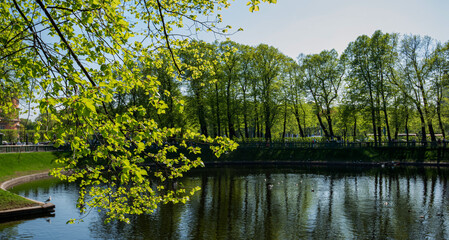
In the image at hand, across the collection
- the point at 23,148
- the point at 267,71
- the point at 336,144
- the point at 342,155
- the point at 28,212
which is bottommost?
the point at 28,212

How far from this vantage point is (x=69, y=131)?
20.2 feet

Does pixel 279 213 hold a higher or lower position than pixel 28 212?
lower

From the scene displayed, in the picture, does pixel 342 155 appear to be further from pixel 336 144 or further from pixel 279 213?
pixel 279 213

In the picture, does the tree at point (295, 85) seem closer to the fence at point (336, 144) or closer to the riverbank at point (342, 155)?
the fence at point (336, 144)

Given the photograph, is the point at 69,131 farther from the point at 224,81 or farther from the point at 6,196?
the point at 224,81

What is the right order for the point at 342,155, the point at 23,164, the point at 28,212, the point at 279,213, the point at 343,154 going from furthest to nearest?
the point at 343,154
the point at 342,155
the point at 23,164
the point at 279,213
the point at 28,212

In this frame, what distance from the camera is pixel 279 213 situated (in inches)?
881

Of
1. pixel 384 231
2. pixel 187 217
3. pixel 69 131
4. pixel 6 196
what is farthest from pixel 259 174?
pixel 69 131

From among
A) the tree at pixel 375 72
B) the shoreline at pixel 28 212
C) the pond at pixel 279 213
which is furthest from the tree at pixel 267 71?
the shoreline at pixel 28 212

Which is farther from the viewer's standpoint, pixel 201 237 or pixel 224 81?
pixel 224 81

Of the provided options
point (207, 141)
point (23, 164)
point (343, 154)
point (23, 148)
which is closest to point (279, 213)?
point (207, 141)

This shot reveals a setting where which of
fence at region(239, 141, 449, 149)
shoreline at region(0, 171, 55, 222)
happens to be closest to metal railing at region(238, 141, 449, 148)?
fence at region(239, 141, 449, 149)

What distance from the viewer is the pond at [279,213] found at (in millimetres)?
18083

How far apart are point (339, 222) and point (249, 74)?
1659 inches
